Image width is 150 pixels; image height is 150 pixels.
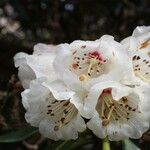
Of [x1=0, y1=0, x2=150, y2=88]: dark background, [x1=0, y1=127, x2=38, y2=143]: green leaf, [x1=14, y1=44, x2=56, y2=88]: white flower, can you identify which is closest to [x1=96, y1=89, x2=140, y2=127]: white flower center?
[x1=14, y1=44, x2=56, y2=88]: white flower

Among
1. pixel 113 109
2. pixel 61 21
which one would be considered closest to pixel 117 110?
pixel 113 109

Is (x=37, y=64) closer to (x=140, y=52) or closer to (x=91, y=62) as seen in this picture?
(x=91, y=62)

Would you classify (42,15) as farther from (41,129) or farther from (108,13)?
(41,129)

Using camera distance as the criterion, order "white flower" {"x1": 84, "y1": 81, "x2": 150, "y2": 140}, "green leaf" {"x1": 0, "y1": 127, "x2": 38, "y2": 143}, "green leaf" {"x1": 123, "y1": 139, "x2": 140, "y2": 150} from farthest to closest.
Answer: "green leaf" {"x1": 0, "y1": 127, "x2": 38, "y2": 143} → "green leaf" {"x1": 123, "y1": 139, "x2": 140, "y2": 150} → "white flower" {"x1": 84, "y1": 81, "x2": 150, "y2": 140}

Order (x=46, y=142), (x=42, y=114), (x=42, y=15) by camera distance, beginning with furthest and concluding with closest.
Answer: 1. (x=42, y=15)
2. (x=46, y=142)
3. (x=42, y=114)

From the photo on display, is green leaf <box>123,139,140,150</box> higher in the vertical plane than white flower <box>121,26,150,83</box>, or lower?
lower

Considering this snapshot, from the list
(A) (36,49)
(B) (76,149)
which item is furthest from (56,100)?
(B) (76,149)

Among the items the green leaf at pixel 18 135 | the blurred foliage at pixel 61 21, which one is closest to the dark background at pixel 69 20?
the blurred foliage at pixel 61 21

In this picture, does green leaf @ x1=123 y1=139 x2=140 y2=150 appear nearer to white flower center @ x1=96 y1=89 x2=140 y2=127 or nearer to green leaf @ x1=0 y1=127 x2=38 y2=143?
white flower center @ x1=96 y1=89 x2=140 y2=127
